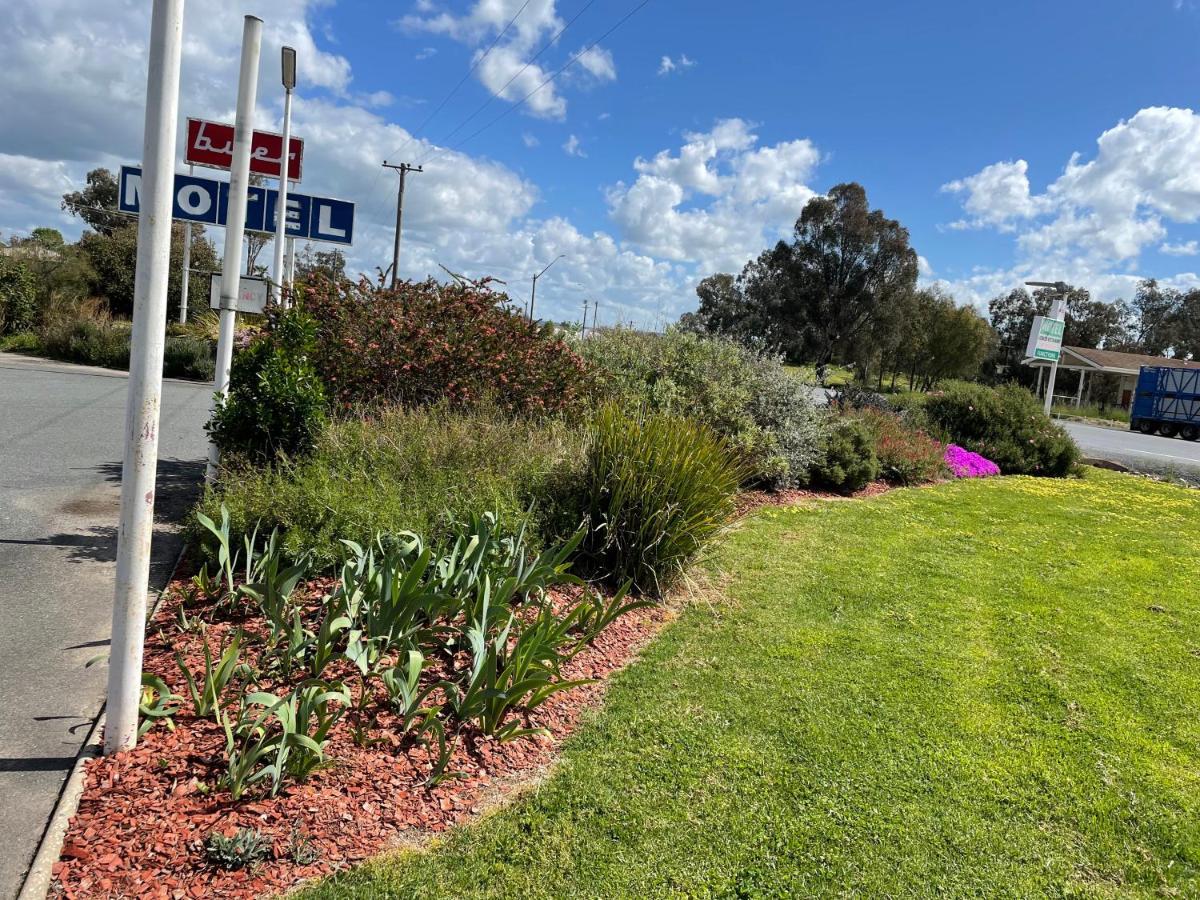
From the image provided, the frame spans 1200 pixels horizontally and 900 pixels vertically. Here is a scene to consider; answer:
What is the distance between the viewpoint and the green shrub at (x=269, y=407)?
5801mm

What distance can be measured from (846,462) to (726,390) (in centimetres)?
240

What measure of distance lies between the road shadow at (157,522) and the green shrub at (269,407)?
84 centimetres

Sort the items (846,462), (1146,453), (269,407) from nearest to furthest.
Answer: (269,407) → (846,462) → (1146,453)

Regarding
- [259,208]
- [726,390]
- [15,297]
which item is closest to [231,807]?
[726,390]

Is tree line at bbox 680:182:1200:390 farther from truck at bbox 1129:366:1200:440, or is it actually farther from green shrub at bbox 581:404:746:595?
green shrub at bbox 581:404:746:595

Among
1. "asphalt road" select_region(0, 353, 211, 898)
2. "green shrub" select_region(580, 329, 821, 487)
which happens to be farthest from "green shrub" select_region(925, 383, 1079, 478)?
"asphalt road" select_region(0, 353, 211, 898)

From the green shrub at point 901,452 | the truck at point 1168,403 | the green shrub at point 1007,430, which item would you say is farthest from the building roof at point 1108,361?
the green shrub at point 901,452

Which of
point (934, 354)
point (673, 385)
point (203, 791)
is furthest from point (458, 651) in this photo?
point (934, 354)

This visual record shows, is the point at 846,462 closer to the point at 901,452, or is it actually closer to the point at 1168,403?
the point at 901,452

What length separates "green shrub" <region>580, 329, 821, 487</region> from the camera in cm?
940

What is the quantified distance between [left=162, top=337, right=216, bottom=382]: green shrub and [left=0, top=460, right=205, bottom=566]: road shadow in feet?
39.3

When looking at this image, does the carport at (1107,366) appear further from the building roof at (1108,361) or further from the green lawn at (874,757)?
the green lawn at (874,757)

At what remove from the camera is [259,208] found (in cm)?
1105

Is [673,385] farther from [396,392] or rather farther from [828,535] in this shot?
[396,392]
